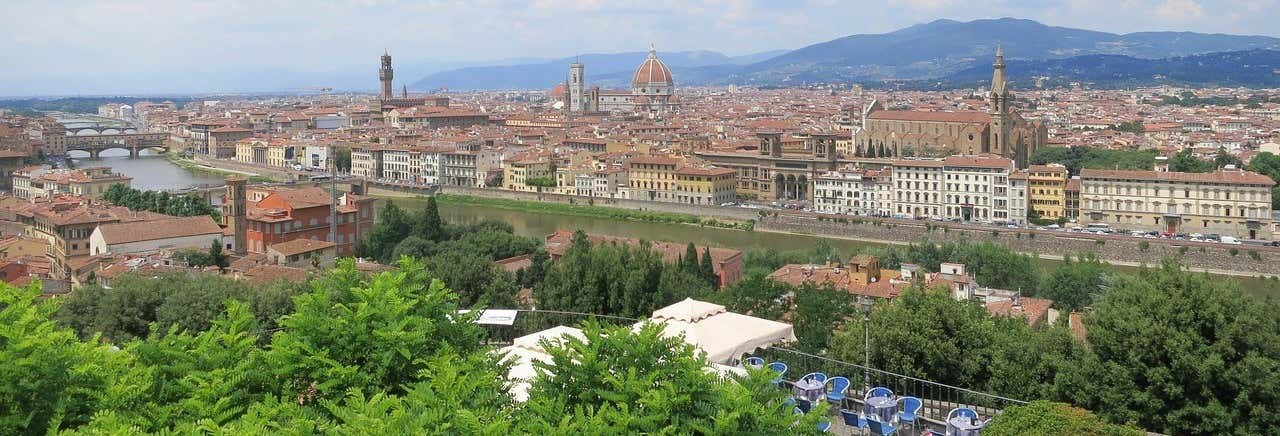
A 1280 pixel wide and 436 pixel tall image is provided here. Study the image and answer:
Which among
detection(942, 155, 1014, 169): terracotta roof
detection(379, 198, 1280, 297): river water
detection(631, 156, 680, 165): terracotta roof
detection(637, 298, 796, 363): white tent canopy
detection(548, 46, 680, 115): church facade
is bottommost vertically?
detection(379, 198, 1280, 297): river water

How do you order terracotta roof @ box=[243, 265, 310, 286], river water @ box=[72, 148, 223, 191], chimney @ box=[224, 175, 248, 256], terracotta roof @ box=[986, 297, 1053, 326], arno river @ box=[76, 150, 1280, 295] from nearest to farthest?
1. terracotta roof @ box=[986, 297, 1053, 326]
2. terracotta roof @ box=[243, 265, 310, 286]
3. chimney @ box=[224, 175, 248, 256]
4. arno river @ box=[76, 150, 1280, 295]
5. river water @ box=[72, 148, 223, 191]

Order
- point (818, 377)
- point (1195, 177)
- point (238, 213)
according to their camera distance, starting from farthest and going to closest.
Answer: point (1195, 177) → point (238, 213) → point (818, 377)

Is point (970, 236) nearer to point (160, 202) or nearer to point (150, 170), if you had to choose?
point (160, 202)

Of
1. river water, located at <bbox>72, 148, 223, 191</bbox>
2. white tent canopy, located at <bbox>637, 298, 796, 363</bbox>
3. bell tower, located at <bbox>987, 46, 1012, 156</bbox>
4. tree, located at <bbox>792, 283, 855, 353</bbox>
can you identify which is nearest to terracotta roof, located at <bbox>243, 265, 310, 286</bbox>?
tree, located at <bbox>792, 283, 855, 353</bbox>

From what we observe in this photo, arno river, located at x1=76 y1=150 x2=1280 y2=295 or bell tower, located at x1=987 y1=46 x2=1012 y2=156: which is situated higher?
bell tower, located at x1=987 y1=46 x2=1012 y2=156

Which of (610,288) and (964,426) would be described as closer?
(964,426)

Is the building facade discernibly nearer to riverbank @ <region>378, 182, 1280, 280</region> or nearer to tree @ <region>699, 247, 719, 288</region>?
riverbank @ <region>378, 182, 1280, 280</region>

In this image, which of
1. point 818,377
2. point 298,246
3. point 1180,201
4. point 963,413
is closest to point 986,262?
point 1180,201
